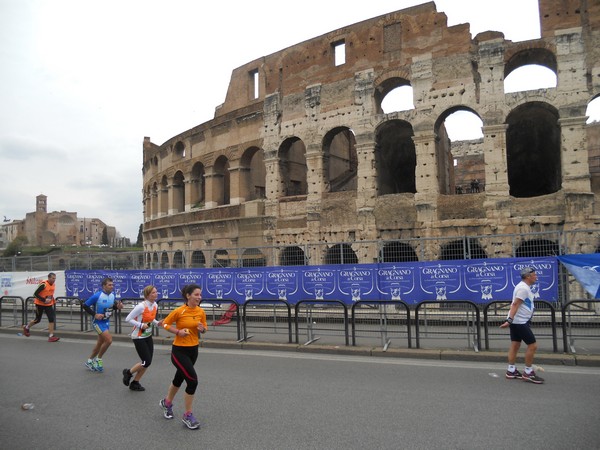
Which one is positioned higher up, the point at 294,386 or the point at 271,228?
Result: the point at 271,228

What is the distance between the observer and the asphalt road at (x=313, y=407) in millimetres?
4770

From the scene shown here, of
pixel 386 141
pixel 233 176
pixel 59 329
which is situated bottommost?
pixel 59 329

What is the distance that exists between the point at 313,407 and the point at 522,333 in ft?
12.1

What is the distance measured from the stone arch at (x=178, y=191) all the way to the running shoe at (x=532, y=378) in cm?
2503

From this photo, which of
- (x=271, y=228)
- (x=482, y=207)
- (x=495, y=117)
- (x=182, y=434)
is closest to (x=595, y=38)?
(x=495, y=117)

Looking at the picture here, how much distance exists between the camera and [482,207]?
56.3 ft

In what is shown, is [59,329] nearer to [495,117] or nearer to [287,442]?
[287,442]

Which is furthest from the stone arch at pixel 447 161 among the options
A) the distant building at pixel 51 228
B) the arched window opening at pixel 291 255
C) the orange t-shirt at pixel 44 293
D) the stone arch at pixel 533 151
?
the distant building at pixel 51 228

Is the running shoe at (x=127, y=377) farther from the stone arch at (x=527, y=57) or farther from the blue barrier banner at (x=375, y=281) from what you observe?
the stone arch at (x=527, y=57)

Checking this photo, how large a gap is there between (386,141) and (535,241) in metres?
11.1

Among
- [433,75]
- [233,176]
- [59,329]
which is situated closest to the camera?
[59,329]

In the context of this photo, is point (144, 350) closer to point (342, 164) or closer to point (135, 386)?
point (135, 386)

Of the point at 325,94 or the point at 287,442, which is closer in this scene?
the point at 287,442

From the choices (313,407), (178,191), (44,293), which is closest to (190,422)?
(313,407)
